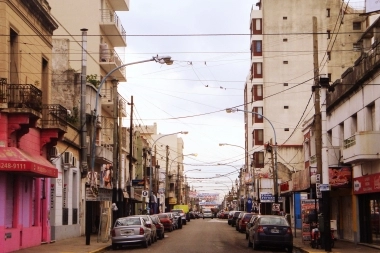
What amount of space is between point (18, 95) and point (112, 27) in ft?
92.0

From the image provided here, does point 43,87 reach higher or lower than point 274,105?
lower

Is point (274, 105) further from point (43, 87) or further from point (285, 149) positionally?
point (43, 87)

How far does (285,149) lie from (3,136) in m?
56.0

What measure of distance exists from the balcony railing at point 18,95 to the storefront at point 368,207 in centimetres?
1490

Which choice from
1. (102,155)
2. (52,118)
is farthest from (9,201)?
(102,155)

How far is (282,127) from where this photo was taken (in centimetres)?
8050

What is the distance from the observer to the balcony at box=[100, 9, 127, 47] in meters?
52.7

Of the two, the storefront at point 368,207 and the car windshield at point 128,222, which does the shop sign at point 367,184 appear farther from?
the car windshield at point 128,222

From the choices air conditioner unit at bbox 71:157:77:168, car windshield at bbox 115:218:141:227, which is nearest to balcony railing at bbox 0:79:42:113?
car windshield at bbox 115:218:141:227

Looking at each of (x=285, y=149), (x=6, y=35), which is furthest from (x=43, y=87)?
(x=285, y=149)

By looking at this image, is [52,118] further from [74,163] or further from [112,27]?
[112,27]

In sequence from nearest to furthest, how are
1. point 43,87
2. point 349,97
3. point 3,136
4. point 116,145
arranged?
point 3,136 < point 43,87 < point 349,97 < point 116,145

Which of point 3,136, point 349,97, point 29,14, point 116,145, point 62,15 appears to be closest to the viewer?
point 3,136

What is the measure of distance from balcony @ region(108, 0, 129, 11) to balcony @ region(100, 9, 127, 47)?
0.74 m
